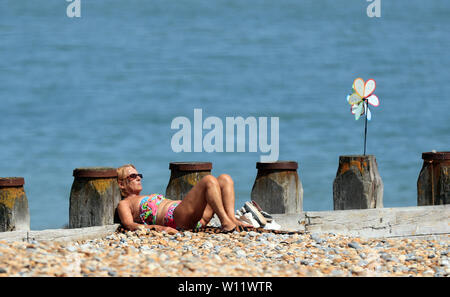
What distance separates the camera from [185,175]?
8.34 metres

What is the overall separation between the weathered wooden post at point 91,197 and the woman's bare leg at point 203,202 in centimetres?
70

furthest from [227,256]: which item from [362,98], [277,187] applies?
[362,98]

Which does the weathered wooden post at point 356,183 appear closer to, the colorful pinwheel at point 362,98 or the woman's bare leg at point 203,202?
the colorful pinwheel at point 362,98

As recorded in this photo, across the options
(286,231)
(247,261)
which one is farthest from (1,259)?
(286,231)

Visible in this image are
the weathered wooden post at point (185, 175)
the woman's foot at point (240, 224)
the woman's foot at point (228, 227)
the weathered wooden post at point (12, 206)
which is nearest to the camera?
the weathered wooden post at point (12, 206)

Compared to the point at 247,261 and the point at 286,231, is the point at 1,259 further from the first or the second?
the point at 286,231

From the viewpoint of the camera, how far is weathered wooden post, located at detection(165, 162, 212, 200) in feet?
27.2

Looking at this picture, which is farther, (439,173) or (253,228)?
(439,173)

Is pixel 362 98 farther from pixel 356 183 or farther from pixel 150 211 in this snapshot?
pixel 150 211

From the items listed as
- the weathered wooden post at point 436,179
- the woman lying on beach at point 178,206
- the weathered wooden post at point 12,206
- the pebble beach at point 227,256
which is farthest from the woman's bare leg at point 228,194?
the weathered wooden post at point 436,179

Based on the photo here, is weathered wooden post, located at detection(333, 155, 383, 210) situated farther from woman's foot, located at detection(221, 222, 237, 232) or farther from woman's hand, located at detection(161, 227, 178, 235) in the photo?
woman's hand, located at detection(161, 227, 178, 235)

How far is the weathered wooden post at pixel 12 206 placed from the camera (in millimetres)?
7430

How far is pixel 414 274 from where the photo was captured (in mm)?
6555
